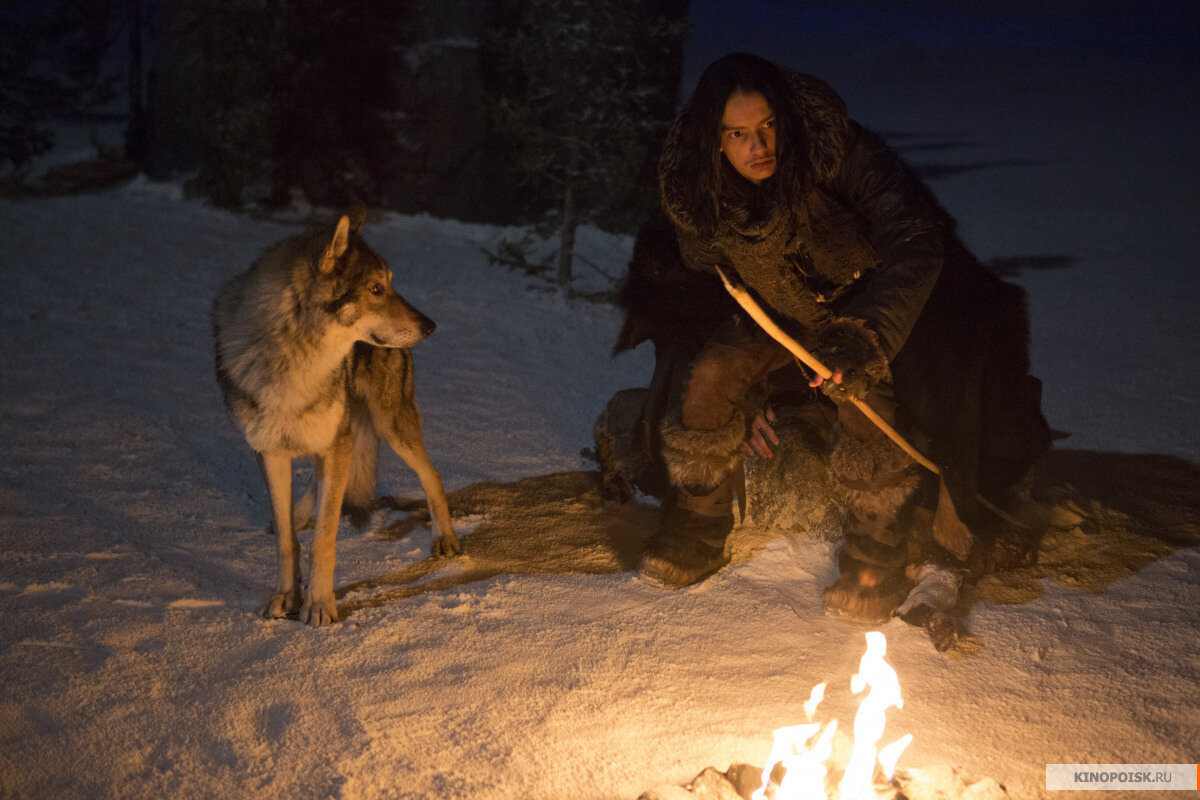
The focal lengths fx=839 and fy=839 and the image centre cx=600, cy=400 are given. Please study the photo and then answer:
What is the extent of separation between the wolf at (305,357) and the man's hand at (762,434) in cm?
171

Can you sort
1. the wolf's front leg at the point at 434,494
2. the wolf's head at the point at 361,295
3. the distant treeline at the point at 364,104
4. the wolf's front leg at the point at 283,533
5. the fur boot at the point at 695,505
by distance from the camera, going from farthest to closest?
the distant treeline at the point at 364,104 → the wolf's front leg at the point at 434,494 → the fur boot at the point at 695,505 → the wolf's front leg at the point at 283,533 → the wolf's head at the point at 361,295

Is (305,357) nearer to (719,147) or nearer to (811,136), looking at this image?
(719,147)

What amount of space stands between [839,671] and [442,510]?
80.3 inches

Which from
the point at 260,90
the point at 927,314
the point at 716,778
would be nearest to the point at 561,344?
the point at 927,314

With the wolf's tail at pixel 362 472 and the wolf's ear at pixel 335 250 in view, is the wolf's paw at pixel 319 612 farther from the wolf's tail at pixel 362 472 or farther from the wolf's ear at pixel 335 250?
the wolf's ear at pixel 335 250

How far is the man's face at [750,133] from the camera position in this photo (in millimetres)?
3357

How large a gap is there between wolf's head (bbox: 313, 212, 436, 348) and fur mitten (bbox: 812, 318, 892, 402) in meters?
1.72

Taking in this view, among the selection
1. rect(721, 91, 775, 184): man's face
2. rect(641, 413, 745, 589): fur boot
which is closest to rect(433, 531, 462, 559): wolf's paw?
rect(641, 413, 745, 589): fur boot

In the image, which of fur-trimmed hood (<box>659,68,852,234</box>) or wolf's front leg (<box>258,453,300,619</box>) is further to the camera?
wolf's front leg (<box>258,453,300,619</box>)

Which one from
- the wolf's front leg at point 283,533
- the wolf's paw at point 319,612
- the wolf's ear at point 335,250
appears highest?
the wolf's ear at point 335,250

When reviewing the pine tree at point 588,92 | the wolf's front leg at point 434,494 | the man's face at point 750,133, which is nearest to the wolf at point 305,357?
the wolf's front leg at point 434,494

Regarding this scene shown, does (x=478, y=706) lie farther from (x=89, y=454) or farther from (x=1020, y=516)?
(x=89, y=454)

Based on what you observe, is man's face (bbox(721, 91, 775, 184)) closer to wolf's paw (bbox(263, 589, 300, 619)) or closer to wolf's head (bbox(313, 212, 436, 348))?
wolf's head (bbox(313, 212, 436, 348))

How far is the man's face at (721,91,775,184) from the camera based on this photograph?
3.36 meters
